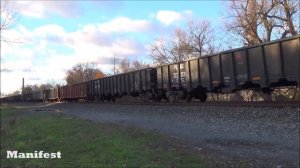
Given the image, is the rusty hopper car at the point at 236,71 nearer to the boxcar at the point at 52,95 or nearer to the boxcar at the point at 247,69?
the boxcar at the point at 247,69

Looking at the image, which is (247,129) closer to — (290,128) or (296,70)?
(290,128)

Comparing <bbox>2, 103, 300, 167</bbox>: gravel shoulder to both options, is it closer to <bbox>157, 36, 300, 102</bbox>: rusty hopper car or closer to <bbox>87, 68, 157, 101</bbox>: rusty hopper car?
<bbox>157, 36, 300, 102</bbox>: rusty hopper car

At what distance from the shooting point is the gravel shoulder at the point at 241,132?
27.8 feet

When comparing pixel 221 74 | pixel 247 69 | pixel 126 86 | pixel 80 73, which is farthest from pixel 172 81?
pixel 80 73

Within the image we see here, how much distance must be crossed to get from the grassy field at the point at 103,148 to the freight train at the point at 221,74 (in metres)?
7.33

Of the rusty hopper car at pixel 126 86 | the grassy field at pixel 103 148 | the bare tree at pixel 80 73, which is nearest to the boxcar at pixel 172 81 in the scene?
the rusty hopper car at pixel 126 86

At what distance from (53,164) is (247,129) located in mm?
5524

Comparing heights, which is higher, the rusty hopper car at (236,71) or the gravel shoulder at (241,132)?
the rusty hopper car at (236,71)

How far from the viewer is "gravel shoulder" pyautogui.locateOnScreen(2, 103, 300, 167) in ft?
27.8

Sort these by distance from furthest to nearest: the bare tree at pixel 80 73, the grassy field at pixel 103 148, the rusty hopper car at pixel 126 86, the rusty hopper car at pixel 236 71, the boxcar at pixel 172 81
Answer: the bare tree at pixel 80 73, the rusty hopper car at pixel 126 86, the boxcar at pixel 172 81, the rusty hopper car at pixel 236 71, the grassy field at pixel 103 148

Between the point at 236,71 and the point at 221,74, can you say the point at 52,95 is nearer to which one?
the point at 221,74

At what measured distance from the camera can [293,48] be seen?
1658cm

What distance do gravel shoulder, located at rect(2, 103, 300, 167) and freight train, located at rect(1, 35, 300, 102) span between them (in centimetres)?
270

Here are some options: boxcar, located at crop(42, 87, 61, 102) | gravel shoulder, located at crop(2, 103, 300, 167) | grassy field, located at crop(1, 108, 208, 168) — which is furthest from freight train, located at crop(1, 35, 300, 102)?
boxcar, located at crop(42, 87, 61, 102)
